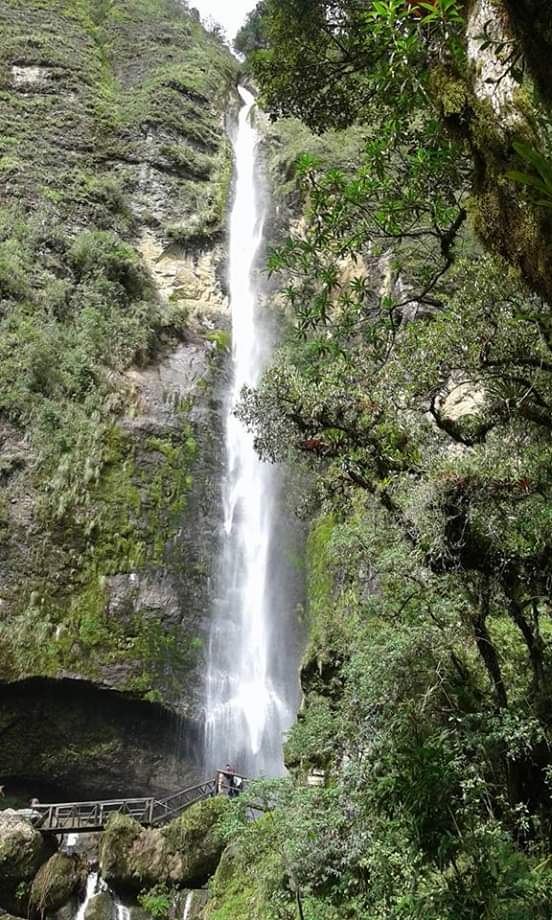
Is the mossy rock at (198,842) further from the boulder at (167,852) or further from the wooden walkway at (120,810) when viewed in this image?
the wooden walkway at (120,810)

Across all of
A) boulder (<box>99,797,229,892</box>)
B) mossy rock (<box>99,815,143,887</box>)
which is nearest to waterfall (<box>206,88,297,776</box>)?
boulder (<box>99,797,229,892</box>)

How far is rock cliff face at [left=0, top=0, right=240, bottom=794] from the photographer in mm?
12219

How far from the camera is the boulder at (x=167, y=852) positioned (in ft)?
29.9

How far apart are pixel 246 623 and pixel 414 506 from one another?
1031 centimetres

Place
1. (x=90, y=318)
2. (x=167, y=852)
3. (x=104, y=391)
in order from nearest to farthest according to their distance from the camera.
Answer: (x=167, y=852), (x=104, y=391), (x=90, y=318)

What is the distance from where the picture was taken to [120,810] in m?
10.8

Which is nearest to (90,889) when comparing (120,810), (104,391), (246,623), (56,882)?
(56,882)

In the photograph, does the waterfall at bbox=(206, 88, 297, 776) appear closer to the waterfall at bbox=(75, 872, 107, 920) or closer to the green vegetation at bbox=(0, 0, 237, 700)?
the green vegetation at bbox=(0, 0, 237, 700)

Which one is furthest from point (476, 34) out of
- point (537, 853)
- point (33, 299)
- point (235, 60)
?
point (235, 60)

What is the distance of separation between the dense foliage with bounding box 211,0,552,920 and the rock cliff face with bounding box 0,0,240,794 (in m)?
6.19

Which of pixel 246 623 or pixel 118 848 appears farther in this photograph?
pixel 246 623

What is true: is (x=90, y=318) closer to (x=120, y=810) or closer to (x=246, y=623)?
(x=246, y=623)

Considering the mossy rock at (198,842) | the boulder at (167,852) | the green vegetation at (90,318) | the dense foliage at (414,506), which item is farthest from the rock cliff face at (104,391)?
the dense foliage at (414,506)

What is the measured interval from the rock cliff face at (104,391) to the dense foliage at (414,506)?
6186 mm
